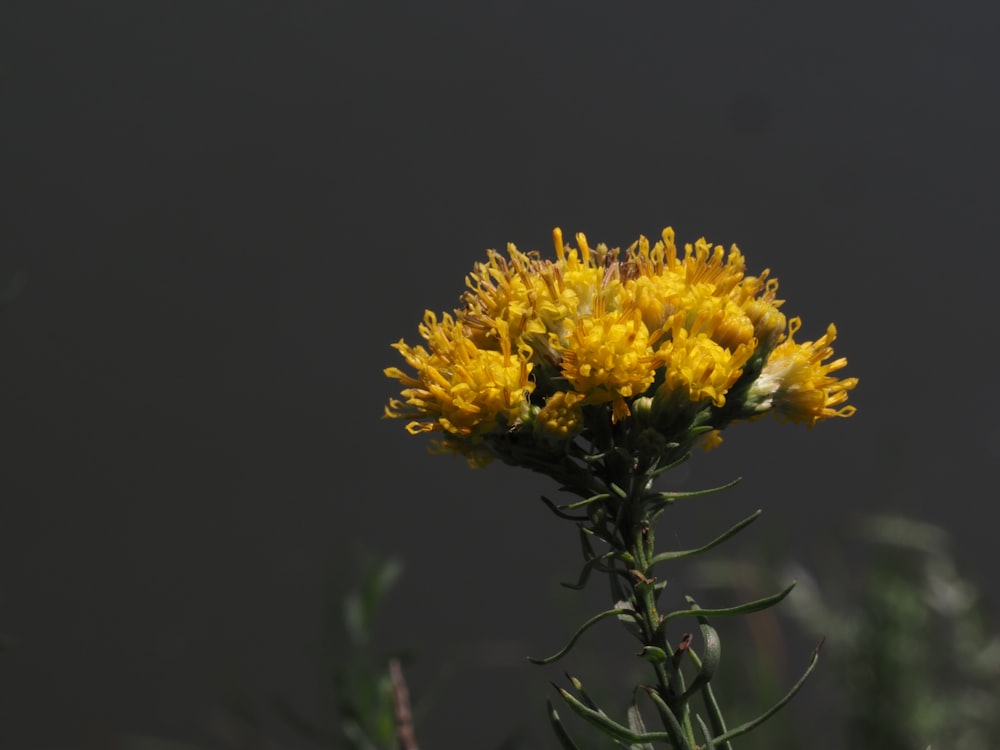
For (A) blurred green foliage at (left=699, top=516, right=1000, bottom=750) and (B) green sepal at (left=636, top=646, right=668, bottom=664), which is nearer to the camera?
(B) green sepal at (left=636, top=646, right=668, bottom=664)

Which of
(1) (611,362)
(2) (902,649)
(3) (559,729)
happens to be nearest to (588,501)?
(1) (611,362)

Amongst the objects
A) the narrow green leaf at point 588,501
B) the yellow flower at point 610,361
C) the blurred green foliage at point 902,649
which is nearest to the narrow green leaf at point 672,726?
the narrow green leaf at point 588,501

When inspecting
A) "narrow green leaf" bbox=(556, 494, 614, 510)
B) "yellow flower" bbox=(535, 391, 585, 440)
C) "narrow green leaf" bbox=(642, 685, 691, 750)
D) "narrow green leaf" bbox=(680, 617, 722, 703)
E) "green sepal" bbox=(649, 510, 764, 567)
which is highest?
"yellow flower" bbox=(535, 391, 585, 440)

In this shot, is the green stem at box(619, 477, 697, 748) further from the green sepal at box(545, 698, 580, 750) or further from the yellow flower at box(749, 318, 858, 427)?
the yellow flower at box(749, 318, 858, 427)

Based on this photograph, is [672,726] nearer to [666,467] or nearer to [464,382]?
[666,467]

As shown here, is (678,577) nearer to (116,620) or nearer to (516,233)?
(516,233)

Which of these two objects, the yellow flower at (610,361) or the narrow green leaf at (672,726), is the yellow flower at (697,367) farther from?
the narrow green leaf at (672,726)

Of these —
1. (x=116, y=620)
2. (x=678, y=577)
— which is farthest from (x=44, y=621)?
(x=678, y=577)

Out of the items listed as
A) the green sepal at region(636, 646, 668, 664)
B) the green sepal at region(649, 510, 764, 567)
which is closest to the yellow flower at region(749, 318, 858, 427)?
the green sepal at region(649, 510, 764, 567)
